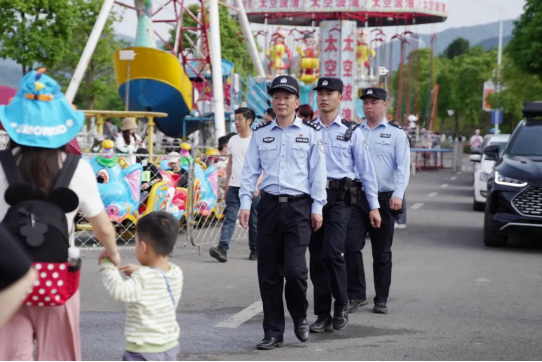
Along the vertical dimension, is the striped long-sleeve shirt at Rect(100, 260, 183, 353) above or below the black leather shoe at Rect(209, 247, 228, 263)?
above

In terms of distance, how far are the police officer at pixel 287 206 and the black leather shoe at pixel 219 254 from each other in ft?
16.7

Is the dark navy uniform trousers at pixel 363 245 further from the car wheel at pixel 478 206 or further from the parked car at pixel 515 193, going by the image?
the car wheel at pixel 478 206

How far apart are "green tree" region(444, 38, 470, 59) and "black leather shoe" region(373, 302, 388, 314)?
17869 cm

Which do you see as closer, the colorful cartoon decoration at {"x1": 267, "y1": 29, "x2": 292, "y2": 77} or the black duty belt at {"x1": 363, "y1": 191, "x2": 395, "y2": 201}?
the black duty belt at {"x1": 363, "y1": 191, "x2": 395, "y2": 201}

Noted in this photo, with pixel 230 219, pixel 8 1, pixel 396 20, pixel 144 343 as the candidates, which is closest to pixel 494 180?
pixel 230 219

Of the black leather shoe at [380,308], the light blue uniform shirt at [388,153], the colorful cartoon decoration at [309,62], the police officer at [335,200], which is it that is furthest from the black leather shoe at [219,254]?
the colorful cartoon decoration at [309,62]

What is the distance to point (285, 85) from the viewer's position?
7.64m

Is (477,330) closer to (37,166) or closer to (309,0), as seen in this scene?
(37,166)

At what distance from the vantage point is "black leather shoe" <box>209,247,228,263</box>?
12891 millimetres

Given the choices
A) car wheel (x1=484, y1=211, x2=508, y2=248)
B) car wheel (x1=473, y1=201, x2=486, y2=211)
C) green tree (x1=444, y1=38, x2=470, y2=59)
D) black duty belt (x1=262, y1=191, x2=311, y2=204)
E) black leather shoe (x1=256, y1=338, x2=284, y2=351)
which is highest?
black duty belt (x1=262, y1=191, x2=311, y2=204)

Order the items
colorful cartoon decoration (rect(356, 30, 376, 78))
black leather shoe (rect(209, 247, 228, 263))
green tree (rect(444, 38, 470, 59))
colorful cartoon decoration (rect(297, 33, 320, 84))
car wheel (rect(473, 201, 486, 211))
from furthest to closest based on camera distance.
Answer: green tree (rect(444, 38, 470, 59)) → colorful cartoon decoration (rect(356, 30, 376, 78)) → colorful cartoon decoration (rect(297, 33, 320, 84)) → car wheel (rect(473, 201, 486, 211)) → black leather shoe (rect(209, 247, 228, 263))

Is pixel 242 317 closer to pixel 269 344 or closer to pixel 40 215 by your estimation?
pixel 269 344

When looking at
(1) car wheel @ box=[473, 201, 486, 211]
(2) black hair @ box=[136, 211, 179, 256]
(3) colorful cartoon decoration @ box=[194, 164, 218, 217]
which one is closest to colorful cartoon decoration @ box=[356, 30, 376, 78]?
(1) car wheel @ box=[473, 201, 486, 211]

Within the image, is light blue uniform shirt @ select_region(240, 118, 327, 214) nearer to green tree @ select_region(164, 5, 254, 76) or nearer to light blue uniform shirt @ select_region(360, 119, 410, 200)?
Result: light blue uniform shirt @ select_region(360, 119, 410, 200)
